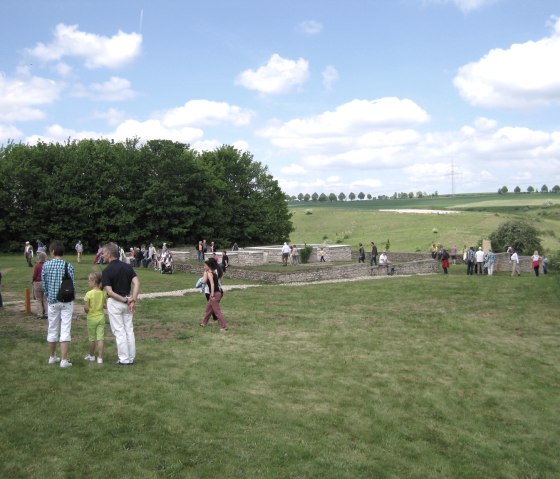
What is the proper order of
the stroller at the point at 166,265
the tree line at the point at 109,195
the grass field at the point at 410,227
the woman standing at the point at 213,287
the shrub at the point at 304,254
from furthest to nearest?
the grass field at the point at 410,227, the tree line at the point at 109,195, the shrub at the point at 304,254, the stroller at the point at 166,265, the woman standing at the point at 213,287

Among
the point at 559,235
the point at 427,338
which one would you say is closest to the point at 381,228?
the point at 559,235

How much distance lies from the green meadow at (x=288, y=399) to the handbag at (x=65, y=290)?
44.0 inches

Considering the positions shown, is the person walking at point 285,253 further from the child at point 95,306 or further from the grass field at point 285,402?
the child at point 95,306

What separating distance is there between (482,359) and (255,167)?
163 feet

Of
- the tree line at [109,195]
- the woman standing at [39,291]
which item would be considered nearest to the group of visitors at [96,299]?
the woman standing at [39,291]

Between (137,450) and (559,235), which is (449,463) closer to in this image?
(137,450)

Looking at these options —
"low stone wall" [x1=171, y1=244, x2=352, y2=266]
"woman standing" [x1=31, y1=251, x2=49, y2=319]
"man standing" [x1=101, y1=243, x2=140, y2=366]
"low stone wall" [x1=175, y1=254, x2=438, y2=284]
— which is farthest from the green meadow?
"low stone wall" [x1=171, y1=244, x2=352, y2=266]

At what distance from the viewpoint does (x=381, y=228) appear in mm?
85188

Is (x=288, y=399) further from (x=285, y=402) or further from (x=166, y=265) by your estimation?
(x=166, y=265)

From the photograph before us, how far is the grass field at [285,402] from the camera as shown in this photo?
630 centimetres

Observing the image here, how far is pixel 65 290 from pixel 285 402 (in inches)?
144

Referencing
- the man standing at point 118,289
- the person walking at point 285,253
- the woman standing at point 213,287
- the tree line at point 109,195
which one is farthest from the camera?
the tree line at point 109,195

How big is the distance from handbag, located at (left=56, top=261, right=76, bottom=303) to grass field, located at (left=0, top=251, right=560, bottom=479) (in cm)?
112

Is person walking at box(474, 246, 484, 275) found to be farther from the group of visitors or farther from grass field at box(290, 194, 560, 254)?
grass field at box(290, 194, 560, 254)
